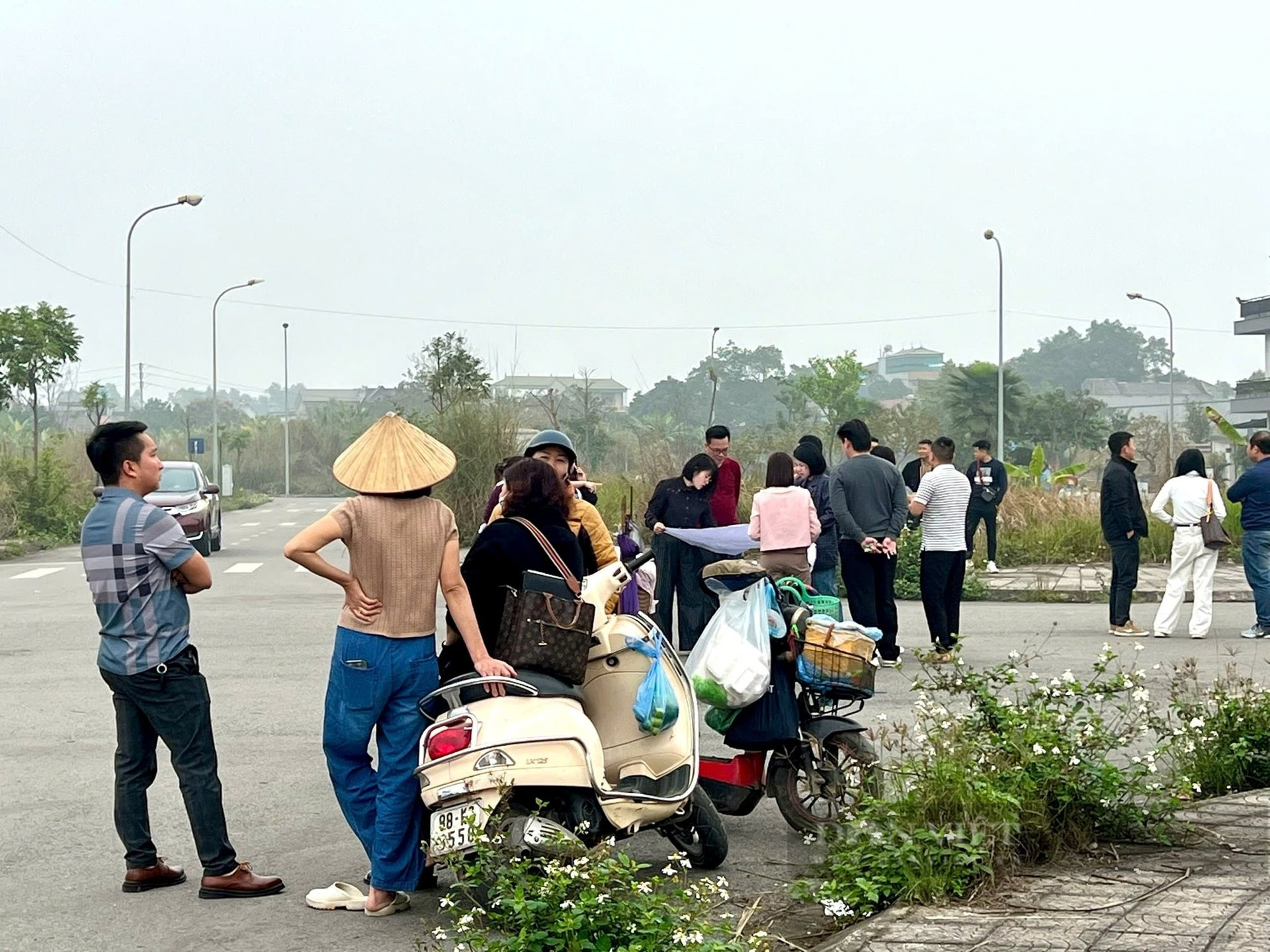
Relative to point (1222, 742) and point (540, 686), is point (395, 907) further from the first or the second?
point (1222, 742)

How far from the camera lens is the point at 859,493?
12.5 m

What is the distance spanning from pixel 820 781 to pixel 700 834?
797mm

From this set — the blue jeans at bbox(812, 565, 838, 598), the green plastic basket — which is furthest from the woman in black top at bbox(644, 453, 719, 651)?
the green plastic basket

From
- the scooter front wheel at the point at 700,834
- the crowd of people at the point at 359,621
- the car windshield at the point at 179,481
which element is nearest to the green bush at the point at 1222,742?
the crowd of people at the point at 359,621

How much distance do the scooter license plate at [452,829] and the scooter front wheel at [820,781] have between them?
1930mm

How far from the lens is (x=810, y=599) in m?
7.68

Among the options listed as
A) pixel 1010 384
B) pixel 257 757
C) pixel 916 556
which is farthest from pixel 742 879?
pixel 1010 384

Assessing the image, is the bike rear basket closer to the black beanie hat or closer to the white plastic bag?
the white plastic bag

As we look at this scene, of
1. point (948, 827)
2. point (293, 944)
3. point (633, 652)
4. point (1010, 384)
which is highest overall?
point (1010, 384)

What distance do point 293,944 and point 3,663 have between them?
28.7 ft

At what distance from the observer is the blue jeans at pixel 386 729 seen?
6016mm

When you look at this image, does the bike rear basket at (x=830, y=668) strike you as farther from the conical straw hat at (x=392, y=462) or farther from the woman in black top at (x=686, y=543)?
the woman in black top at (x=686, y=543)

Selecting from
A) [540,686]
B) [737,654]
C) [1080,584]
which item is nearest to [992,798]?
[737,654]

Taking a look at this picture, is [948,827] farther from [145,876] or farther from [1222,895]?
[145,876]
